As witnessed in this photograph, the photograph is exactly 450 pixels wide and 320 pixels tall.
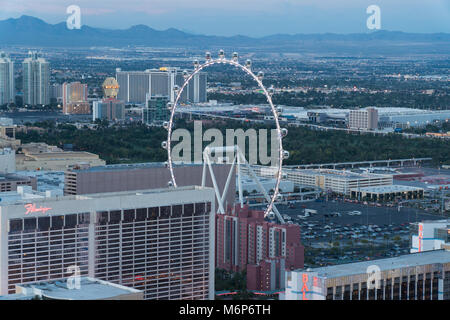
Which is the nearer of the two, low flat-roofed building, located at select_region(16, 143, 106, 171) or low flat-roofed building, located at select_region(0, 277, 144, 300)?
low flat-roofed building, located at select_region(0, 277, 144, 300)

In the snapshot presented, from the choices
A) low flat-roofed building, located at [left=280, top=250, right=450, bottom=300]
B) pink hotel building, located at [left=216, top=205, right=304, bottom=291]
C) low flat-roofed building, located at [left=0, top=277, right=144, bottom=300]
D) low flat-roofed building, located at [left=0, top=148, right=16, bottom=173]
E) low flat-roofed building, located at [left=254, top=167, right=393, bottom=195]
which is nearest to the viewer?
low flat-roofed building, located at [left=0, top=277, right=144, bottom=300]

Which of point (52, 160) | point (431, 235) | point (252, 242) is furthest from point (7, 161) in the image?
point (431, 235)

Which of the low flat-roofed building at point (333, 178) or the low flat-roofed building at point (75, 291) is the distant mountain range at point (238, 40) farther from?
the low flat-roofed building at point (75, 291)

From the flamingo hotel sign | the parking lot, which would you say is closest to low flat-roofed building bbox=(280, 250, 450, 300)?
the flamingo hotel sign

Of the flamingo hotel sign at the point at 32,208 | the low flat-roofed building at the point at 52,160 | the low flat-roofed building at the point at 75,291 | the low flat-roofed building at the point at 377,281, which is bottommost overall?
the low flat-roofed building at the point at 52,160

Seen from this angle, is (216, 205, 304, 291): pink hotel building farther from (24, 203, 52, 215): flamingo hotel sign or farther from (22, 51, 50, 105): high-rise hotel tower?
(22, 51, 50, 105): high-rise hotel tower

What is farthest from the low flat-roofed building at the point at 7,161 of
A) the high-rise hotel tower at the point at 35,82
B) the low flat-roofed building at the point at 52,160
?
the high-rise hotel tower at the point at 35,82
